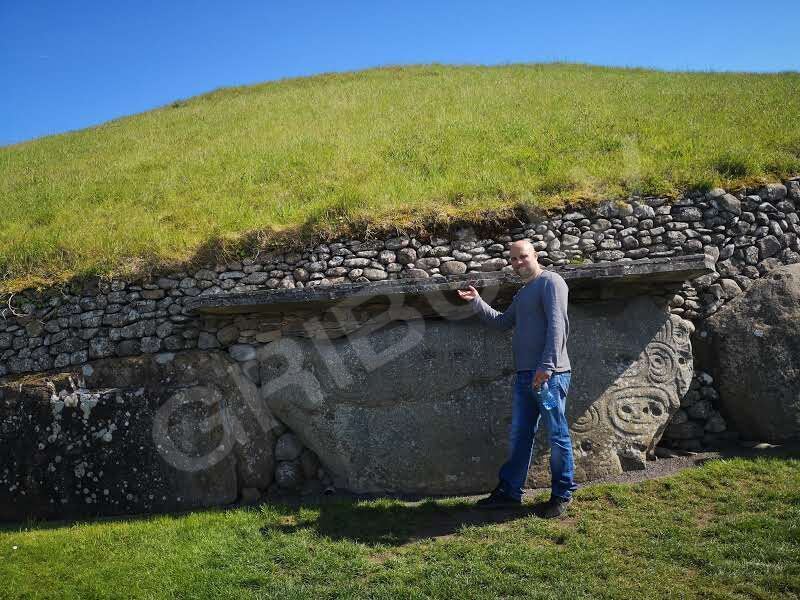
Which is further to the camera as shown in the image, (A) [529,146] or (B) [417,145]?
(B) [417,145]

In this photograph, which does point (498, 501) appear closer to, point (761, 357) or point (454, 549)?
point (454, 549)

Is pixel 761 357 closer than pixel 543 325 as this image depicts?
No

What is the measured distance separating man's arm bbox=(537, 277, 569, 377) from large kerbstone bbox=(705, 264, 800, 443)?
109 inches

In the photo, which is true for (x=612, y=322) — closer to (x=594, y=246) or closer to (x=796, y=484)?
→ (x=594, y=246)

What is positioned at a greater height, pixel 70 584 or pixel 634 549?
pixel 634 549

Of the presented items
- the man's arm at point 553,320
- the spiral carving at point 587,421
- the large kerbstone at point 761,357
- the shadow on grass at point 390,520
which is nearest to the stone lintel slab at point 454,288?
the large kerbstone at point 761,357

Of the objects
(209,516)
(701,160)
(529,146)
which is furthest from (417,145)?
(209,516)

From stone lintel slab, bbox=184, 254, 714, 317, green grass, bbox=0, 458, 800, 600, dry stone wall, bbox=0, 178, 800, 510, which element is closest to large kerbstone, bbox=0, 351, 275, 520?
green grass, bbox=0, 458, 800, 600

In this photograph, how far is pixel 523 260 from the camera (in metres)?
5.13

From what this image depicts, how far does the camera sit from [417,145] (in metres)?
11.6

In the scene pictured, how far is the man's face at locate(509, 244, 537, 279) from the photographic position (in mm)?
5137

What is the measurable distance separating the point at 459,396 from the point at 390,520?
1.45m

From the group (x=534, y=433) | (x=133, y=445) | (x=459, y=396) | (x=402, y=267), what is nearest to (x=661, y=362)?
(x=534, y=433)

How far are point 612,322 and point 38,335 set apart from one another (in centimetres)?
670
